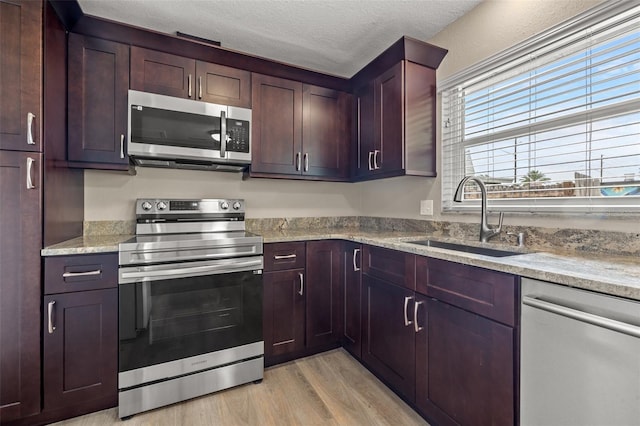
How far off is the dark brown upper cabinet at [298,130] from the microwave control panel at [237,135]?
85mm

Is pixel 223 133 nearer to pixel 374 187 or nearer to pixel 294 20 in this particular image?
pixel 294 20

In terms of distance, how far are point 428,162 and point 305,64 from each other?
1491mm

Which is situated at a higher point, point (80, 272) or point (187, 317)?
point (80, 272)

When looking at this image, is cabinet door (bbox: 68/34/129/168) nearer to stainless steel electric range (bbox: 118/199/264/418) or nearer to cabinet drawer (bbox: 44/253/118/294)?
stainless steel electric range (bbox: 118/199/264/418)

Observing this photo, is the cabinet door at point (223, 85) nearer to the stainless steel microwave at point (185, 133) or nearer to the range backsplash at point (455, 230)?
the stainless steel microwave at point (185, 133)

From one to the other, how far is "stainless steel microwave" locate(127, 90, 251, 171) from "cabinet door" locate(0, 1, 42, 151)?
470mm

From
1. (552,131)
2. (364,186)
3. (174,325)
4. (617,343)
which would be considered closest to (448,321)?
(617,343)

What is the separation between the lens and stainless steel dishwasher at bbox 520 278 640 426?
2.82 ft

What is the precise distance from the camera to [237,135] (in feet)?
7.37

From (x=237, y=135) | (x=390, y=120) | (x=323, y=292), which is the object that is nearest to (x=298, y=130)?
(x=237, y=135)

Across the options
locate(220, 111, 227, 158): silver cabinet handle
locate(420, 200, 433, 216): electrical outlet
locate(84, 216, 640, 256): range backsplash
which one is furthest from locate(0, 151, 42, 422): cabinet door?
locate(420, 200, 433, 216): electrical outlet

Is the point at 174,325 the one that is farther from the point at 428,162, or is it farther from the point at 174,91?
the point at 428,162

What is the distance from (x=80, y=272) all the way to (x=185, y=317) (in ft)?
1.98

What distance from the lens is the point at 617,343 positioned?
2.87ft
